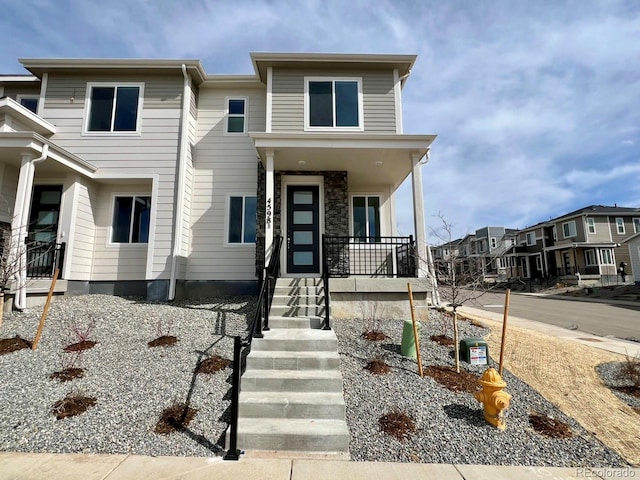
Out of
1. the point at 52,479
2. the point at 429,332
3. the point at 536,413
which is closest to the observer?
the point at 52,479

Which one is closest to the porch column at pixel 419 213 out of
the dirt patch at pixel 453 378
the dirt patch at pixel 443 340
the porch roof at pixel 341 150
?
the porch roof at pixel 341 150

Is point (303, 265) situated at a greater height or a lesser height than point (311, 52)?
lesser

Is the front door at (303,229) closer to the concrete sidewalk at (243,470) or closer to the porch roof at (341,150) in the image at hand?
the porch roof at (341,150)

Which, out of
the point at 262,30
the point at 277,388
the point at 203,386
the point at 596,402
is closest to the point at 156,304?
the point at 203,386

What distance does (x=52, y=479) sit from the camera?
2.71 meters

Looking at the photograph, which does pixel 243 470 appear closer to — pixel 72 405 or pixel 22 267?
pixel 72 405

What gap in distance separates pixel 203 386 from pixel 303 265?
4.64 metres

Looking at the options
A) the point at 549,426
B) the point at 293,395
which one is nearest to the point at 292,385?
the point at 293,395

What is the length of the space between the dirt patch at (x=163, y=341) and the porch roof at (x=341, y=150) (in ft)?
14.3

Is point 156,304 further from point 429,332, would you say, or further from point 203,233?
point 429,332

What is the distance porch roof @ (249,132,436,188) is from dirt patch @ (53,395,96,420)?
5508 mm

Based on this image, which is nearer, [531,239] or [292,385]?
[292,385]

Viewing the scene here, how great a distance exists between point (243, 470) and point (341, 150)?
20.9ft

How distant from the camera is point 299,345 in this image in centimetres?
459
